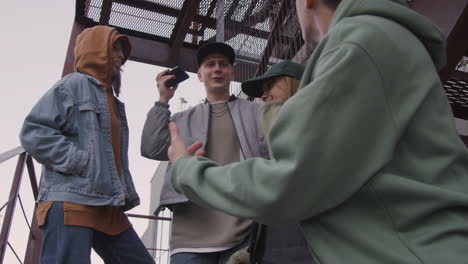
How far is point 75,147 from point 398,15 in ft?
6.72

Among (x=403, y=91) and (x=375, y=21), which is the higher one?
(x=375, y=21)

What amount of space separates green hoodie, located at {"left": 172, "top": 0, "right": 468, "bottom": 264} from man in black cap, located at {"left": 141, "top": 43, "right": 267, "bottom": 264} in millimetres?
1558

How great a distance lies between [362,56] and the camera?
1.12 meters

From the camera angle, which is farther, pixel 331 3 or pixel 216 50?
pixel 216 50

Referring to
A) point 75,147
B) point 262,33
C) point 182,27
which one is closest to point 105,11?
point 182,27

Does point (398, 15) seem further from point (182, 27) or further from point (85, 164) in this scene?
point (182, 27)

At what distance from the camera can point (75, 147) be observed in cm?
274

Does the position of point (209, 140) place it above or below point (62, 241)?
above

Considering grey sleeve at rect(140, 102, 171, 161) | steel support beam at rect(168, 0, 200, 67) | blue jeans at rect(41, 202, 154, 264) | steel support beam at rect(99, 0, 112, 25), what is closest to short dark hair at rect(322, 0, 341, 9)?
grey sleeve at rect(140, 102, 171, 161)

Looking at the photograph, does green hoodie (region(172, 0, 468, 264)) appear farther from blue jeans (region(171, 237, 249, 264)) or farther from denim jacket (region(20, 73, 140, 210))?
denim jacket (region(20, 73, 140, 210))

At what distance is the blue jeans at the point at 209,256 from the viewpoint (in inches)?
105

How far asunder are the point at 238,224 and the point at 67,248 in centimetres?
96

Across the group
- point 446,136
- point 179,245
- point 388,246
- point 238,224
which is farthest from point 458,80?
point 388,246

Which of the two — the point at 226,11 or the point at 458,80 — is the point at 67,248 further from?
the point at 226,11
